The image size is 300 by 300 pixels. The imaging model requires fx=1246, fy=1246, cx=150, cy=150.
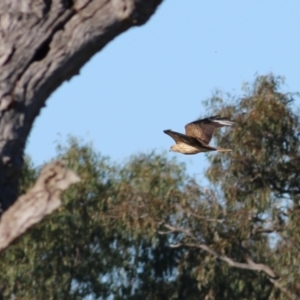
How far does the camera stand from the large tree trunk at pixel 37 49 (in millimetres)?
3596

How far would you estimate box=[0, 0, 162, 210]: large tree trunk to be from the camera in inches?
142

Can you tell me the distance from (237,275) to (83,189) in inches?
134

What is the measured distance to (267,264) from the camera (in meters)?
20.0

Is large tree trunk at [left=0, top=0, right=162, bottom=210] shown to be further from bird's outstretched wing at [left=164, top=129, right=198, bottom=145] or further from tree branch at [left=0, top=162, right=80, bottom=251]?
bird's outstretched wing at [left=164, top=129, right=198, bottom=145]

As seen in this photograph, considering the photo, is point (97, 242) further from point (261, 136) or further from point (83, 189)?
point (261, 136)

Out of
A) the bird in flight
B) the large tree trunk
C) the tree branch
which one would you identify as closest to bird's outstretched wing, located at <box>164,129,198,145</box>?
the bird in flight

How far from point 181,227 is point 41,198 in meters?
16.0

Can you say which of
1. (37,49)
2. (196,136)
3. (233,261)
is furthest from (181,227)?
(37,49)

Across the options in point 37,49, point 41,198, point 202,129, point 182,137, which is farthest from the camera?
point 202,129

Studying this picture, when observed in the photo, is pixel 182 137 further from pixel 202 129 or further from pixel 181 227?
pixel 181 227

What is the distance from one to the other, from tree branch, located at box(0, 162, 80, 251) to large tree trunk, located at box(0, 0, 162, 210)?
0.64 feet

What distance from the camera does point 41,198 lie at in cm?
341

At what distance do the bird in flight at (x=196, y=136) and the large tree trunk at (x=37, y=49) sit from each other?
812 cm

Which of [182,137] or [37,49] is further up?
[182,137]
